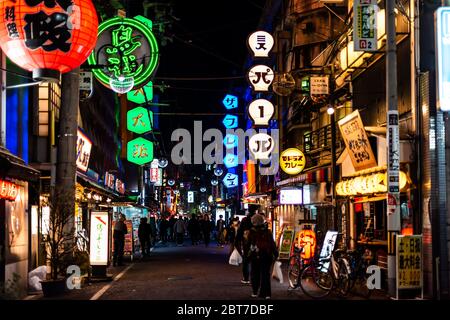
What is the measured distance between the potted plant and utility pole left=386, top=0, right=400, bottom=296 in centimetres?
775

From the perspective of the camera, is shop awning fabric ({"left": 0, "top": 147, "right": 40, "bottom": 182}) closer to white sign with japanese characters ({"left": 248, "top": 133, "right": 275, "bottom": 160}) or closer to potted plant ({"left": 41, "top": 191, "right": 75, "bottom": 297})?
potted plant ({"left": 41, "top": 191, "right": 75, "bottom": 297})

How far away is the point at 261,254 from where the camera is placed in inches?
573

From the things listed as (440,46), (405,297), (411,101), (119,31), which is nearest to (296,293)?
(405,297)

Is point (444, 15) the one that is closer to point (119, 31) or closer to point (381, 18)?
point (381, 18)

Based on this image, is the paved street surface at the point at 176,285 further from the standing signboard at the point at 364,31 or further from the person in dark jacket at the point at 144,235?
the standing signboard at the point at 364,31

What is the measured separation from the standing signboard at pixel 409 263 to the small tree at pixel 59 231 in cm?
795

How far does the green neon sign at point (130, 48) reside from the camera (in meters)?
18.5

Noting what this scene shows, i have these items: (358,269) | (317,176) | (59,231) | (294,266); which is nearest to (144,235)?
(317,176)

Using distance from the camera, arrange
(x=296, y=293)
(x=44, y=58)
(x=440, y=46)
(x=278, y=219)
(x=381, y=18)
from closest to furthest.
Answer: (x=44, y=58) → (x=440, y=46) → (x=296, y=293) → (x=381, y=18) → (x=278, y=219)

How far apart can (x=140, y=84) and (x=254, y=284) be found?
726 centimetres

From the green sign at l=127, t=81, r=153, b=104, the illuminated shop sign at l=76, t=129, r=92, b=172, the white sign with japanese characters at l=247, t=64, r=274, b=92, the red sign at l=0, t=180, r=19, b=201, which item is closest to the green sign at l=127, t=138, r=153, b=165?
the green sign at l=127, t=81, r=153, b=104

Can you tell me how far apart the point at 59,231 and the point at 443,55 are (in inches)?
389

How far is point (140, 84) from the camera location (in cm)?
1872

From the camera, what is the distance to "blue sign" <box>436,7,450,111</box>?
44.4 ft
